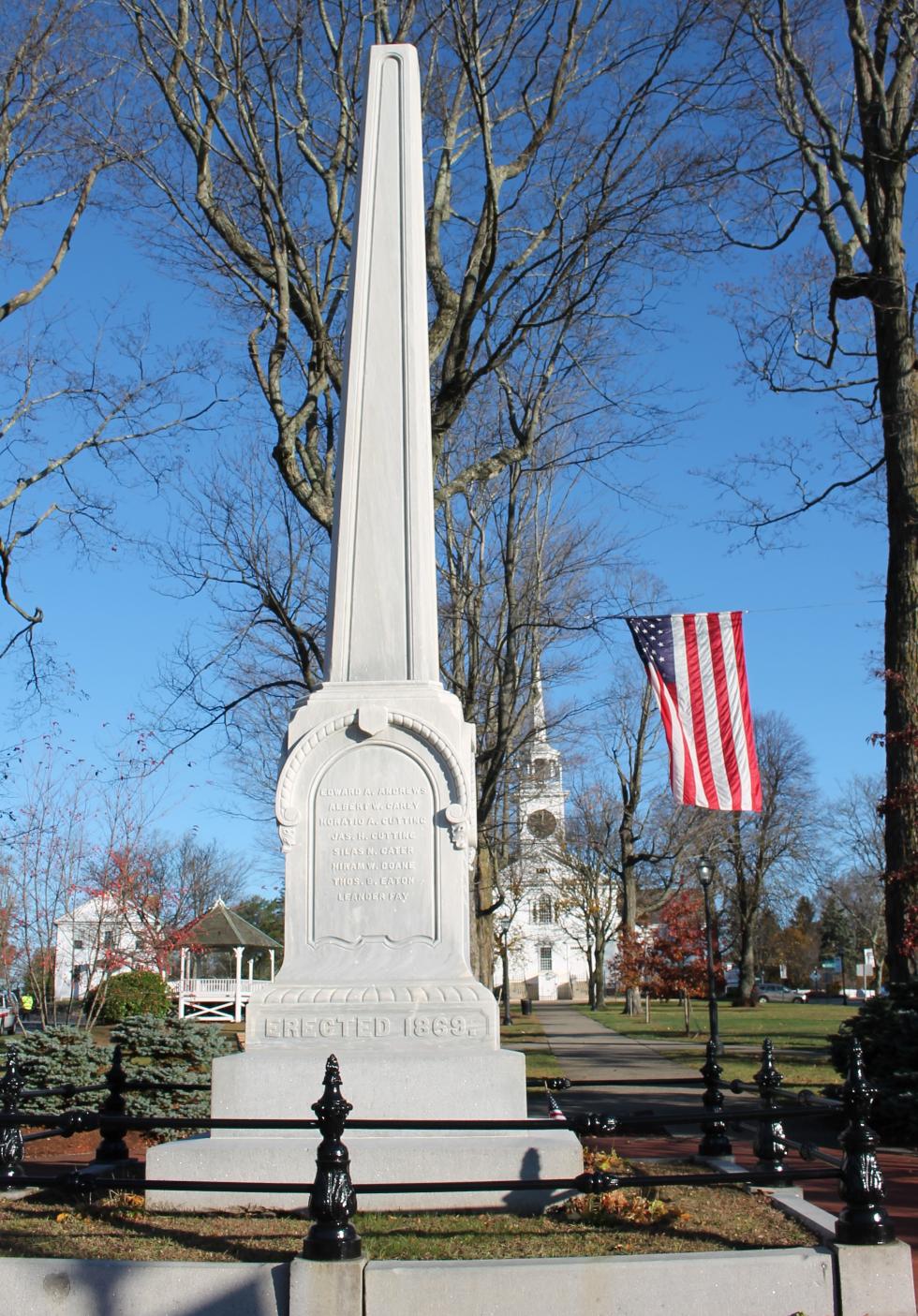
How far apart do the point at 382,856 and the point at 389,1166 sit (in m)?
1.98

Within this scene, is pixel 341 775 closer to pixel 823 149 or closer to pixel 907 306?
pixel 907 306

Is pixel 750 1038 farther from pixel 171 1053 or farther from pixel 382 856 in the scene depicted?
pixel 382 856

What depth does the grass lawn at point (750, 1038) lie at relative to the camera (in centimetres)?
1959

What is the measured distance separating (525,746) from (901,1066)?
15.7m

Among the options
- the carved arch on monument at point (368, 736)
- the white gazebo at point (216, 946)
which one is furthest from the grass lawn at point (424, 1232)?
the white gazebo at point (216, 946)

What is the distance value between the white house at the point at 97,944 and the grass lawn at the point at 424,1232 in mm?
18493

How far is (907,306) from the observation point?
16.6 m

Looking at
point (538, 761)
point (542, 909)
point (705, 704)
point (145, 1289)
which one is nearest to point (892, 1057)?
point (705, 704)

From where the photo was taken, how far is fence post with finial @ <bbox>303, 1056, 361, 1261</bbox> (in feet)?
16.8

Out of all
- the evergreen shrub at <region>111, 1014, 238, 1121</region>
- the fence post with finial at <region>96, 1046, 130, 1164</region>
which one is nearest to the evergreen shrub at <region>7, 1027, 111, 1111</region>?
the evergreen shrub at <region>111, 1014, 238, 1121</region>

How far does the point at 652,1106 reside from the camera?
49.6 ft

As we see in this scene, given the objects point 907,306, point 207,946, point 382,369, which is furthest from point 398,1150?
point 207,946

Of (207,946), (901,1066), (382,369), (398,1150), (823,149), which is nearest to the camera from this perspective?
(398,1150)

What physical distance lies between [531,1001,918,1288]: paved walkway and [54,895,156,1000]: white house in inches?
406
